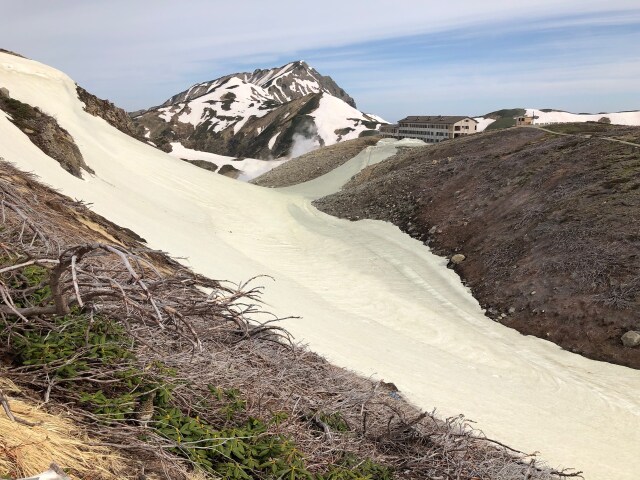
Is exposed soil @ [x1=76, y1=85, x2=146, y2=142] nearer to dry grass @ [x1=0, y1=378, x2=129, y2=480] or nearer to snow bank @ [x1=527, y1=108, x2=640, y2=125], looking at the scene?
dry grass @ [x1=0, y1=378, x2=129, y2=480]

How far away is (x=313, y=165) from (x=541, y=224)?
122 feet

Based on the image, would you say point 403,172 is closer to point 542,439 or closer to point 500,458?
point 542,439

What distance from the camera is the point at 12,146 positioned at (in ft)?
47.2

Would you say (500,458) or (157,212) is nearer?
(500,458)

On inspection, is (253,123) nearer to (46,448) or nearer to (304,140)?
(304,140)

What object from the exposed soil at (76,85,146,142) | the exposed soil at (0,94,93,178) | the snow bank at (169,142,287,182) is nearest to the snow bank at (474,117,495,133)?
the snow bank at (169,142,287,182)

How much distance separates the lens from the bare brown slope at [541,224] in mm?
14898

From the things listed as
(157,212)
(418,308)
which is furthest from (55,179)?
(418,308)

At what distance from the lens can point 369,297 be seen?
675 inches

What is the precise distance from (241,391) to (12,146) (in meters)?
13.4

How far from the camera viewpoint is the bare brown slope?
14.9 metres

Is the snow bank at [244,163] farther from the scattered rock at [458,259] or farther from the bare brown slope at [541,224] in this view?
the scattered rock at [458,259]

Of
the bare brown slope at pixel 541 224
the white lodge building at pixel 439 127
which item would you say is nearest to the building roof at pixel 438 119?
the white lodge building at pixel 439 127

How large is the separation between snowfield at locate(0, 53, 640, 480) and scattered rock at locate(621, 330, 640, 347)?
0.97 metres
